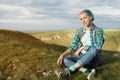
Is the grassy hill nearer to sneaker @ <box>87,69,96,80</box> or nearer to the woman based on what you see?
sneaker @ <box>87,69,96,80</box>

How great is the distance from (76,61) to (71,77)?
1.14m

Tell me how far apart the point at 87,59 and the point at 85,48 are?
540mm

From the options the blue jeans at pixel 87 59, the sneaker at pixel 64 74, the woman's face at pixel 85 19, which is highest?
the woman's face at pixel 85 19

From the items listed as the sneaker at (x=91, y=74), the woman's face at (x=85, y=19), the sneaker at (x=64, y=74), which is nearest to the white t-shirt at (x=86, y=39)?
the woman's face at (x=85, y=19)

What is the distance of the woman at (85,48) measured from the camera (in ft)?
44.8

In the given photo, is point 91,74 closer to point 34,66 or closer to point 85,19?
point 85,19

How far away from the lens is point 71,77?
1373 centimetres

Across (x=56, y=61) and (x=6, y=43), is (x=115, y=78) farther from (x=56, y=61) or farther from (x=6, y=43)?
(x=6, y=43)

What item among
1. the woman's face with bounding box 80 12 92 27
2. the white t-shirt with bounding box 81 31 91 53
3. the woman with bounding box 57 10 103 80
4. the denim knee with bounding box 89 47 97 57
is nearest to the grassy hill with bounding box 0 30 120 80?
the woman with bounding box 57 10 103 80

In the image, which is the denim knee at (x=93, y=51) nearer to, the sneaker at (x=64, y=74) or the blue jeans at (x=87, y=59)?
the blue jeans at (x=87, y=59)

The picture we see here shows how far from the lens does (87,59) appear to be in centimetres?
1380

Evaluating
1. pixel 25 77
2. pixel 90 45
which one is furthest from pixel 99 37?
pixel 25 77

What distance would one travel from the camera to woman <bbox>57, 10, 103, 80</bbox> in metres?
13.7

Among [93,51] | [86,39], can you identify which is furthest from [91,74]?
[86,39]
